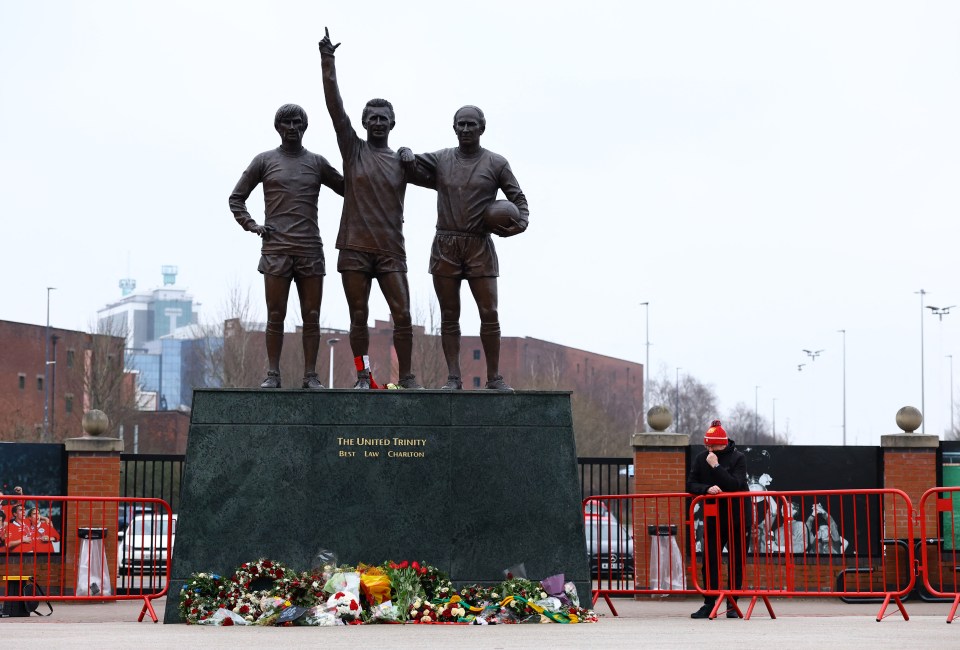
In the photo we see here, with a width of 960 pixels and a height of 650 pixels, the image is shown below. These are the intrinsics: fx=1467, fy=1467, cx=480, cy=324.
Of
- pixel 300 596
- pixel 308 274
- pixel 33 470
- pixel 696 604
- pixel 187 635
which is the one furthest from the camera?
pixel 33 470

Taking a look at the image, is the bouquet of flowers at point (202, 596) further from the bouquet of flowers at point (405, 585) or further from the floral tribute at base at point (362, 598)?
the bouquet of flowers at point (405, 585)

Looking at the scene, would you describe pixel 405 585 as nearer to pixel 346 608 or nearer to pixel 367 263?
pixel 346 608

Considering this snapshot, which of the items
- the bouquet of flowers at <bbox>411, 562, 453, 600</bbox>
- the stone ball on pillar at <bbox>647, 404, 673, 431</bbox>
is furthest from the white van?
the stone ball on pillar at <bbox>647, 404, 673, 431</bbox>

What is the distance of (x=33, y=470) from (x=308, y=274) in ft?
24.2

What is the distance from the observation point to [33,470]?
18.0 metres

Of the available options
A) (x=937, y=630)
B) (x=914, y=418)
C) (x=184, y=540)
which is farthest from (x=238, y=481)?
(x=914, y=418)

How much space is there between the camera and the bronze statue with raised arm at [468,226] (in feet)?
39.7

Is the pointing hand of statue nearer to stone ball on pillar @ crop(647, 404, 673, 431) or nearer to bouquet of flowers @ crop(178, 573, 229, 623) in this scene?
bouquet of flowers @ crop(178, 573, 229, 623)

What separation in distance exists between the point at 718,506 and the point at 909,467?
6.91m

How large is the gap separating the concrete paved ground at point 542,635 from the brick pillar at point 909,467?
6.69 m

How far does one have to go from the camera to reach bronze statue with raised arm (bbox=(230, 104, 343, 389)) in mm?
12180

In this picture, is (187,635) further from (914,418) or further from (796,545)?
(914,418)

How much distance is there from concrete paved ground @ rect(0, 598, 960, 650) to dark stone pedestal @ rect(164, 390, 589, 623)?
0.79 meters

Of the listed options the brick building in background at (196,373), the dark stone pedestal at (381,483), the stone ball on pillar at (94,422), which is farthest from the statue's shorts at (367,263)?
the brick building in background at (196,373)
